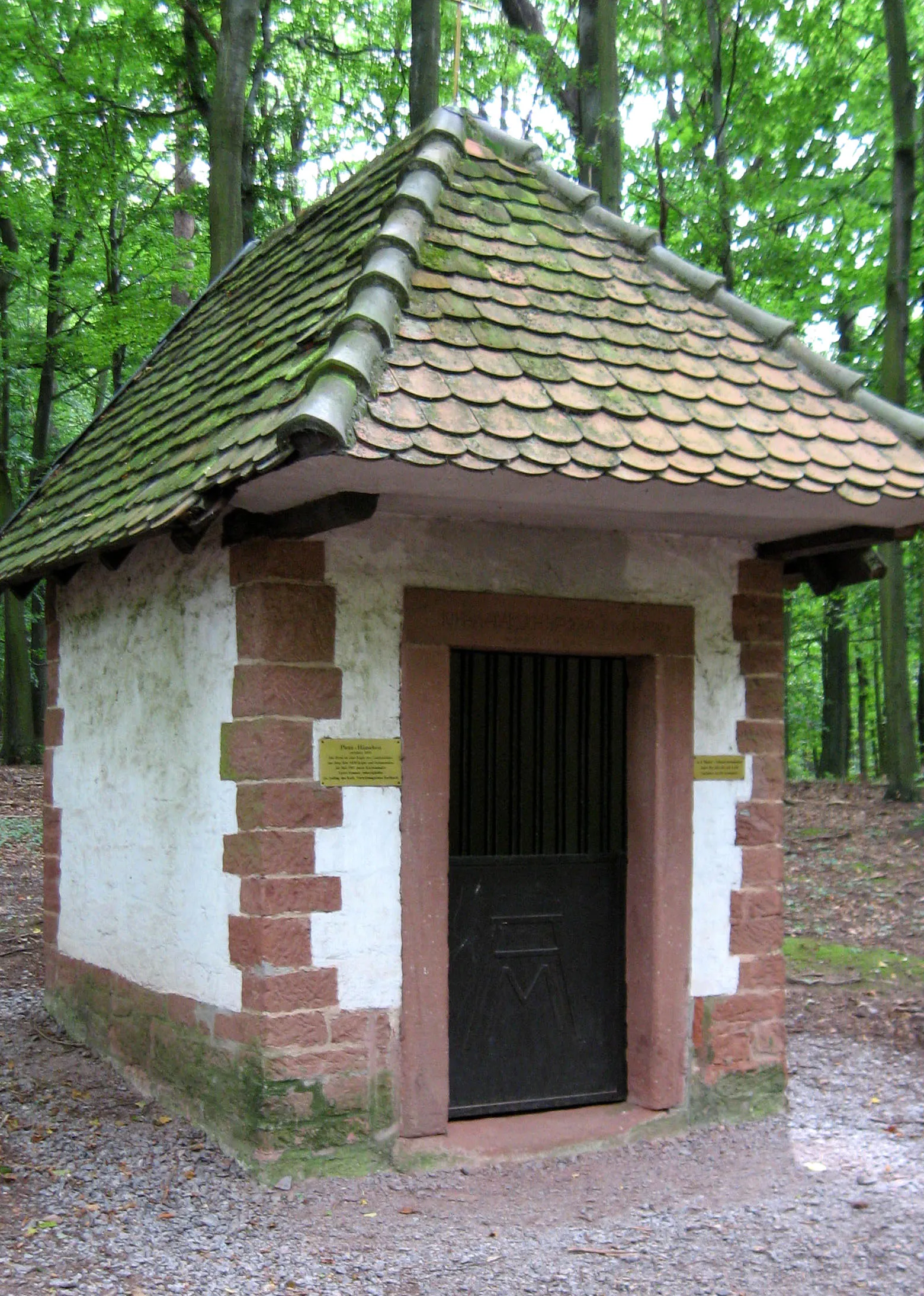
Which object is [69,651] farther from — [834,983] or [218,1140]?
[834,983]

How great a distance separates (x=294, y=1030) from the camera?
488 cm

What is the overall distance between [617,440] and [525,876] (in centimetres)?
213

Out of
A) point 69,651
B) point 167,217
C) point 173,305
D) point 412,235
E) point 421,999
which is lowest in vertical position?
point 421,999

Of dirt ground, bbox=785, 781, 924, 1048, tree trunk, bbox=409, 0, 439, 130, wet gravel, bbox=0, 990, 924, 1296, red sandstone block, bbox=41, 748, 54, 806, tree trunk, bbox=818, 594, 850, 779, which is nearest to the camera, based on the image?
wet gravel, bbox=0, 990, 924, 1296

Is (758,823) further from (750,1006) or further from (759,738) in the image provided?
(750,1006)

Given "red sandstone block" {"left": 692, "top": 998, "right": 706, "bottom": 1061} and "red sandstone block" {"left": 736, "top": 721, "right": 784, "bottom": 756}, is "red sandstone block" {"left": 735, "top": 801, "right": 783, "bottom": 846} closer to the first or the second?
"red sandstone block" {"left": 736, "top": 721, "right": 784, "bottom": 756}

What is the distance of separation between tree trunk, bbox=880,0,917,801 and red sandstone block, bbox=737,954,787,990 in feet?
24.1

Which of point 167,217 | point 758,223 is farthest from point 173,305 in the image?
point 758,223

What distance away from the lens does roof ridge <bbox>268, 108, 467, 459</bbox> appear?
378 cm

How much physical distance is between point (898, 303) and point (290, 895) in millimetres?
10163

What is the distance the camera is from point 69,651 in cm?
701

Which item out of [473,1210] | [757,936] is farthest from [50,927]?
[757,936]

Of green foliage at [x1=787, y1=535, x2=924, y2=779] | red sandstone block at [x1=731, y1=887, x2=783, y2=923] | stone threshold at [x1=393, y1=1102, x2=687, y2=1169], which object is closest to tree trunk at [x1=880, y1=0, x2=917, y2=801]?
green foliage at [x1=787, y1=535, x2=924, y2=779]

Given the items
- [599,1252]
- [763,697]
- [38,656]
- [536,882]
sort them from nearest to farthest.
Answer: [599,1252], [536,882], [763,697], [38,656]
